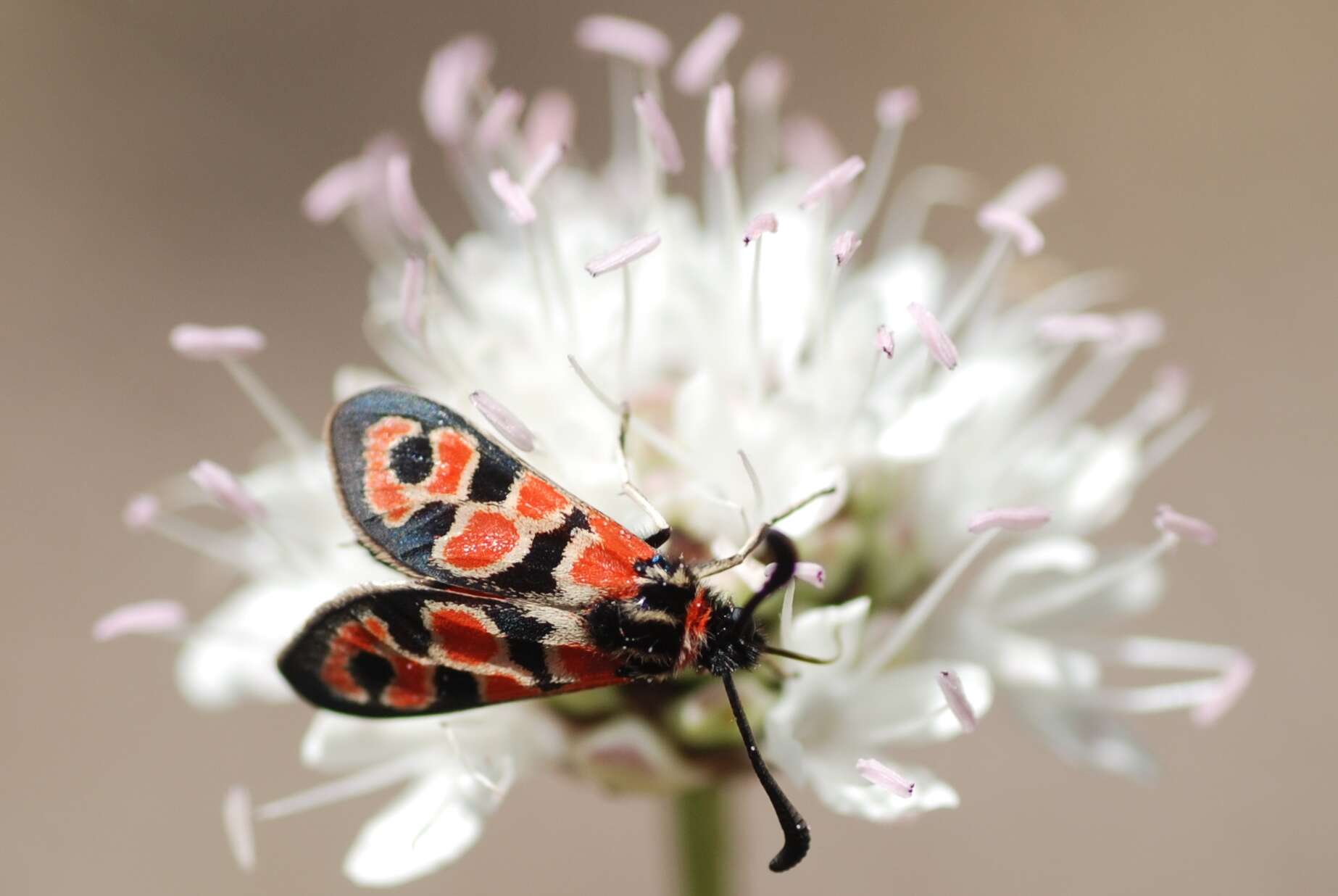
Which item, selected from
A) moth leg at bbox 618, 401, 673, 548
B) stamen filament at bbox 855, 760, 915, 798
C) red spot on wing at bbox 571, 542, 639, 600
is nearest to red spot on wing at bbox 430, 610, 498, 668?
red spot on wing at bbox 571, 542, 639, 600

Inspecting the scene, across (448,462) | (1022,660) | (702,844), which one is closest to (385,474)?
(448,462)

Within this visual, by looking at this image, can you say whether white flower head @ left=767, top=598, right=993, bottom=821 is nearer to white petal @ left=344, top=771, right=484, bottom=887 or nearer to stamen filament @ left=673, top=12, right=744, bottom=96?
white petal @ left=344, top=771, right=484, bottom=887

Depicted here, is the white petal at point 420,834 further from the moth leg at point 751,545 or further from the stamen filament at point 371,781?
the moth leg at point 751,545

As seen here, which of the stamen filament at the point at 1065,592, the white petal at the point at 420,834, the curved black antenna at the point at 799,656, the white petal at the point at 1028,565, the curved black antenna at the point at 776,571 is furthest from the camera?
the stamen filament at the point at 1065,592

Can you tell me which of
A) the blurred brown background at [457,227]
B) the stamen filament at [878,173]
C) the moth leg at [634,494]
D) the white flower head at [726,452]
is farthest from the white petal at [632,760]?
the blurred brown background at [457,227]

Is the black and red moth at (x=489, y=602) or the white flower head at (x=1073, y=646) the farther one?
the white flower head at (x=1073, y=646)

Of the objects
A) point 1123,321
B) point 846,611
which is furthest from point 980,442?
point 846,611

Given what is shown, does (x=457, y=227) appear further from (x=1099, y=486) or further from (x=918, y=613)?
(x=918, y=613)
